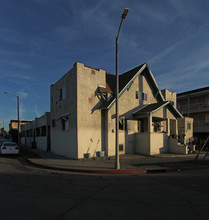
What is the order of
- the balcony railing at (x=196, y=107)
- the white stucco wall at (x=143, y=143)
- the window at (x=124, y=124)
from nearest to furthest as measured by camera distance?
1. the white stucco wall at (x=143, y=143)
2. the window at (x=124, y=124)
3. the balcony railing at (x=196, y=107)

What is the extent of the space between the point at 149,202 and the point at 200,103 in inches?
1161

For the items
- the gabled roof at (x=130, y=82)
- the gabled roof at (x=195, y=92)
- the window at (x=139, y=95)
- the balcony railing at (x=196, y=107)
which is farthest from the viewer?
the balcony railing at (x=196, y=107)

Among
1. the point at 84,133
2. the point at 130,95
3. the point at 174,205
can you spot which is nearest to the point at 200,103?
the point at 130,95

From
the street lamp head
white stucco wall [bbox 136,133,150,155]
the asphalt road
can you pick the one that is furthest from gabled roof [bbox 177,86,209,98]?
the asphalt road

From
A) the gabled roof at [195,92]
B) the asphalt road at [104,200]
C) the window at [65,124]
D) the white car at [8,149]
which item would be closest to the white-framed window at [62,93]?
the window at [65,124]

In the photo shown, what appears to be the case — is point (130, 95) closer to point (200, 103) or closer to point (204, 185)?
point (204, 185)

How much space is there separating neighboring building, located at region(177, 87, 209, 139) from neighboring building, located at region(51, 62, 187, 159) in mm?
12103

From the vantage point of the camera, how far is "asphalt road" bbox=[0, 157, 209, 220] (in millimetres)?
4172

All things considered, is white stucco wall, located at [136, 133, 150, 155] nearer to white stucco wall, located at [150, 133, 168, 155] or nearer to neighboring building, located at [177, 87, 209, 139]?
white stucco wall, located at [150, 133, 168, 155]

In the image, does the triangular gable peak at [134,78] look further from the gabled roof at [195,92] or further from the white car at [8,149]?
the gabled roof at [195,92]

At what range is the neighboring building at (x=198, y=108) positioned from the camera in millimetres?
28516

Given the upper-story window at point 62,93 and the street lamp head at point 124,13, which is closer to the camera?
the street lamp head at point 124,13

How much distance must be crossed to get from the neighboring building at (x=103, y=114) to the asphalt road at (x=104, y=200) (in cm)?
765

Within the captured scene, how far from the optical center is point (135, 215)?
4117 millimetres
